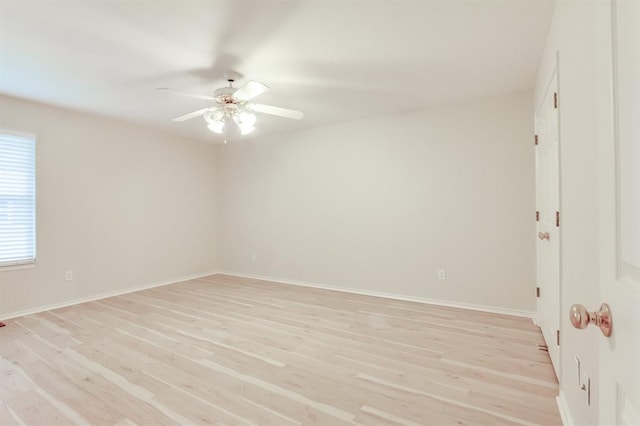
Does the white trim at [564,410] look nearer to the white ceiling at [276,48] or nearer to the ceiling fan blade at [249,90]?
the white ceiling at [276,48]

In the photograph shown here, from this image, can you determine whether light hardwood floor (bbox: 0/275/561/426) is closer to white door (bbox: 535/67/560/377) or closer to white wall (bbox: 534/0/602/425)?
white door (bbox: 535/67/560/377)

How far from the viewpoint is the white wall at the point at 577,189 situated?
1234mm

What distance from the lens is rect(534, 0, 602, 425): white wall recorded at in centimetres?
123

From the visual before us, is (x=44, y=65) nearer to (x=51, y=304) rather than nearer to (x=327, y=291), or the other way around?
(x=51, y=304)

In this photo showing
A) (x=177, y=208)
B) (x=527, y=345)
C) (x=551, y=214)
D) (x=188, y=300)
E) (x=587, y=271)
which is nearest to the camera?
(x=587, y=271)

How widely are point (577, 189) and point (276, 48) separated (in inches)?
86.3

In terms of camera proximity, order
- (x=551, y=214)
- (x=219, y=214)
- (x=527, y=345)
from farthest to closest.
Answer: (x=219, y=214), (x=527, y=345), (x=551, y=214)

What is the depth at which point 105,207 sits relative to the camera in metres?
4.35

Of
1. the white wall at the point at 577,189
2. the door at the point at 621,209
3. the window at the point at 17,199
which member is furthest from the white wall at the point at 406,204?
the door at the point at 621,209

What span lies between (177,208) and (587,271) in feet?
17.6

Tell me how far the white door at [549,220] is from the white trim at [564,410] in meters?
0.26

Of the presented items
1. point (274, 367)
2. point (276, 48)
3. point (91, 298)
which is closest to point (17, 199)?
point (91, 298)

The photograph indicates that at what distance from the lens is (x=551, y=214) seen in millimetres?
2283

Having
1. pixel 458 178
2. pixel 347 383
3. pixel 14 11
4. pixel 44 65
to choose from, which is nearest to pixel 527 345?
pixel 347 383
